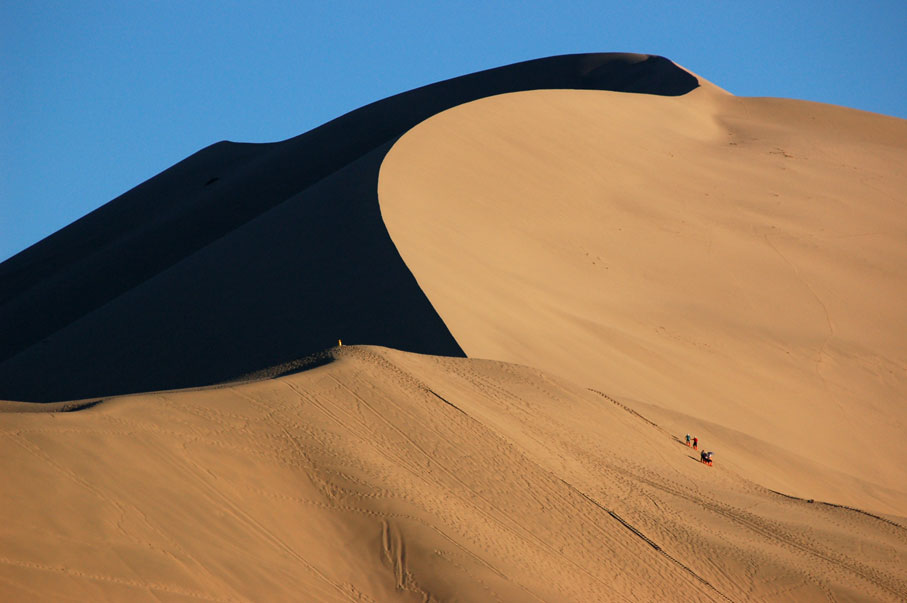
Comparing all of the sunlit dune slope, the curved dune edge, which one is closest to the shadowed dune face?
the curved dune edge

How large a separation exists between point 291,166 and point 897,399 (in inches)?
632

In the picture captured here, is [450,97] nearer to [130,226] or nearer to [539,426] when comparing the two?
[130,226]

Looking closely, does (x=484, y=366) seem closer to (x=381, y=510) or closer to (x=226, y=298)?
(x=381, y=510)

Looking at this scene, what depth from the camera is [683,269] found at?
18.4 metres

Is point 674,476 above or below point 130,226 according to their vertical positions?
below

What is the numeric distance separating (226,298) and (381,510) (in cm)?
887

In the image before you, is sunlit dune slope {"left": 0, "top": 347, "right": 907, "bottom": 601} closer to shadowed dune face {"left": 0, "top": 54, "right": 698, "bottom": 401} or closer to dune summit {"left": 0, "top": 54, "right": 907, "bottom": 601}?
dune summit {"left": 0, "top": 54, "right": 907, "bottom": 601}

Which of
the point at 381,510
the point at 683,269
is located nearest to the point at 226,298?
the point at 683,269

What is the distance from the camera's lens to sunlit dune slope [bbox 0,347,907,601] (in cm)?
645

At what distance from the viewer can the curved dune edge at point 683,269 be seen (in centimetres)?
1374

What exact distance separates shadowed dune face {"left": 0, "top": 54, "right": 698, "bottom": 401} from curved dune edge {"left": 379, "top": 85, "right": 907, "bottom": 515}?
0.53 meters

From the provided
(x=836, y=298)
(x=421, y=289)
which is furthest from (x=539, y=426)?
(x=836, y=298)

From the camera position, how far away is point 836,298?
18.4 m

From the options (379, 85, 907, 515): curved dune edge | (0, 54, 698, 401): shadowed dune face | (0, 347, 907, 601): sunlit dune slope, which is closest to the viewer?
(0, 347, 907, 601): sunlit dune slope
